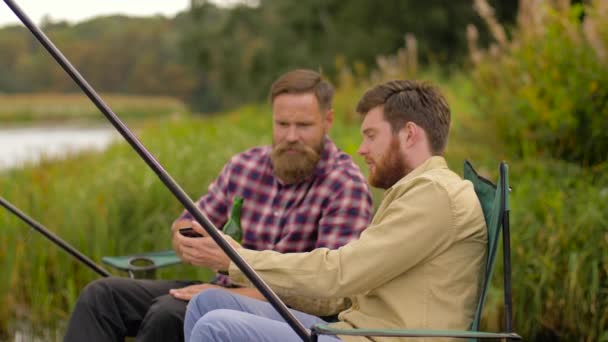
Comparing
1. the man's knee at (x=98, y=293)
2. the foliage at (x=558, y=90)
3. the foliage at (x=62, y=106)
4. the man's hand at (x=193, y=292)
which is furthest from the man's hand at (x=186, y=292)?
the foliage at (x=62, y=106)

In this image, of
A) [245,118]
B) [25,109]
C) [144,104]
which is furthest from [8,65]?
[245,118]

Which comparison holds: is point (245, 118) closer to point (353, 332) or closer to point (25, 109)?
point (353, 332)

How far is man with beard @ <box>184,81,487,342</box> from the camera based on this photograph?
76.2 inches

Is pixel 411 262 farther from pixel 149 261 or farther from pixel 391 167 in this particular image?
pixel 149 261

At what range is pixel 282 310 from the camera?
5.62 ft

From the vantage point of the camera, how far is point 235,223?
2.90m

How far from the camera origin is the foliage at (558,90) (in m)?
4.59

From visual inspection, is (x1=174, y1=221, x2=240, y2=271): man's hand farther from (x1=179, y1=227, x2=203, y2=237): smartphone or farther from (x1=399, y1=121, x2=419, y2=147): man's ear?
(x1=399, y1=121, x2=419, y2=147): man's ear

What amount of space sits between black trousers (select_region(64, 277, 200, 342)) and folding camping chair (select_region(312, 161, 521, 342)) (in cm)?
87

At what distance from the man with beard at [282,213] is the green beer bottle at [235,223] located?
29mm

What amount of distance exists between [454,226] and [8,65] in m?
55.5

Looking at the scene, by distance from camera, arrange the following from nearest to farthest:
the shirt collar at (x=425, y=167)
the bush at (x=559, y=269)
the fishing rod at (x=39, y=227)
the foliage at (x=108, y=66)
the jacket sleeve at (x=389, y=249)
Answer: the jacket sleeve at (x=389, y=249)
the shirt collar at (x=425, y=167)
the fishing rod at (x=39, y=227)
the bush at (x=559, y=269)
the foliage at (x=108, y=66)

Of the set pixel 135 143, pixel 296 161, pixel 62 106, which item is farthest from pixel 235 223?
pixel 62 106

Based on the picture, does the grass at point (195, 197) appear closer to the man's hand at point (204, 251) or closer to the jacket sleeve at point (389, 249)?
the jacket sleeve at point (389, 249)
